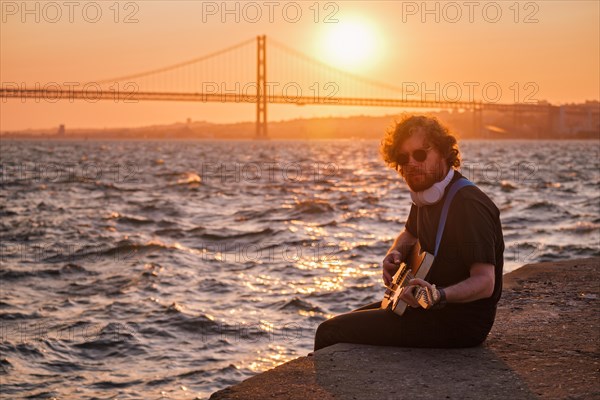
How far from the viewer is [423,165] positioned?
3.45 meters

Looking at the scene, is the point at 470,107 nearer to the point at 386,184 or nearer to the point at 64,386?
the point at 386,184

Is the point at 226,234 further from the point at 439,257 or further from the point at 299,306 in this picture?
the point at 439,257

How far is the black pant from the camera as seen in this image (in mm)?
3596

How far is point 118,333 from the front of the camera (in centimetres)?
641

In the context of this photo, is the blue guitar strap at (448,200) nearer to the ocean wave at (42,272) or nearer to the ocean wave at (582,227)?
the ocean wave at (42,272)

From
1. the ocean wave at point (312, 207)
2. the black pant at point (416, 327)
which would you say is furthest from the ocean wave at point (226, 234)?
the black pant at point (416, 327)

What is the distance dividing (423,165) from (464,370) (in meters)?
0.85

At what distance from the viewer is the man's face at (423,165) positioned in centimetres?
345

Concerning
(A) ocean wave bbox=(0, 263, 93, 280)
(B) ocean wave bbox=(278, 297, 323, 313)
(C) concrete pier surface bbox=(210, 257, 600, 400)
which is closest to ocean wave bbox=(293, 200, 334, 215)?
(A) ocean wave bbox=(0, 263, 93, 280)

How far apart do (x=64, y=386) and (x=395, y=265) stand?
254 centimetres

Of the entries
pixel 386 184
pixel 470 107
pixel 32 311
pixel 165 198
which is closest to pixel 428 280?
pixel 32 311

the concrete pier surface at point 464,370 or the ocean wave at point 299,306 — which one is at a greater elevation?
the concrete pier surface at point 464,370

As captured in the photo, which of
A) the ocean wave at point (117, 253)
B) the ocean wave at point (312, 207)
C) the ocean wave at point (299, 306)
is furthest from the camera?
the ocean wave at point (312, 207)

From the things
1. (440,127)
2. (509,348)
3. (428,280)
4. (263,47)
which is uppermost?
(263,47)
